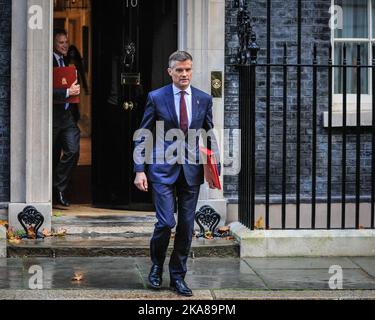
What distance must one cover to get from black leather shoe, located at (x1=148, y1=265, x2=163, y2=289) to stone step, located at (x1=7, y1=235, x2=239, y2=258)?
1.64 metres

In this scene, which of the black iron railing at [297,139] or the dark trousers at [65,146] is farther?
the dark trousers at [65,146]

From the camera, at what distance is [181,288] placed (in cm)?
858

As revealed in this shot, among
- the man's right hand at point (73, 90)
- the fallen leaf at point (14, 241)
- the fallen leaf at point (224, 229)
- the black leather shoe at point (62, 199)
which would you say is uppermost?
the man's right hand at point (73, 90)

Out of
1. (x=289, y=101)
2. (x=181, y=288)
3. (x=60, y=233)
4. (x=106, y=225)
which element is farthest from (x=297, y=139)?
(x=181, y=288)

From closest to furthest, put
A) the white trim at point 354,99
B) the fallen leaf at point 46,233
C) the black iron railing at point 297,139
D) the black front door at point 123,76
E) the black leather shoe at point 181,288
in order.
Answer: the black leather shoe at point 181,288 → the black iron railing at point 297,139 → the fallen leaf at point 46,233 → the white trim at point 354,99 → the black front door at point 123,76

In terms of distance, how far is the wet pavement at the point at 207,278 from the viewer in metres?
8.66

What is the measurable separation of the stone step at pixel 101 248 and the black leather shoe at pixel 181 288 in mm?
1815

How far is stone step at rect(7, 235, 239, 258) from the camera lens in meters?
10.4

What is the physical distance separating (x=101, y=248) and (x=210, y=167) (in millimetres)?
2219

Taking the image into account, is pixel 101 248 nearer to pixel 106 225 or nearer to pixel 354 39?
pixel 106 225

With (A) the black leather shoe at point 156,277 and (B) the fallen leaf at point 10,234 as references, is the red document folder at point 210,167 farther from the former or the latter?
(B) the fallen leaf at point 10,234

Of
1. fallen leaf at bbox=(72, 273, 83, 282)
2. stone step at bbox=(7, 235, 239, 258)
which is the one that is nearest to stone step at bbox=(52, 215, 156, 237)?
stone step at bbox=(7, 235, 239, 258)

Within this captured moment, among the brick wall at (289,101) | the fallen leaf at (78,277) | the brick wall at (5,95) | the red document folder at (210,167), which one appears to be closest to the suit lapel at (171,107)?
the red document folder at (210,167)
